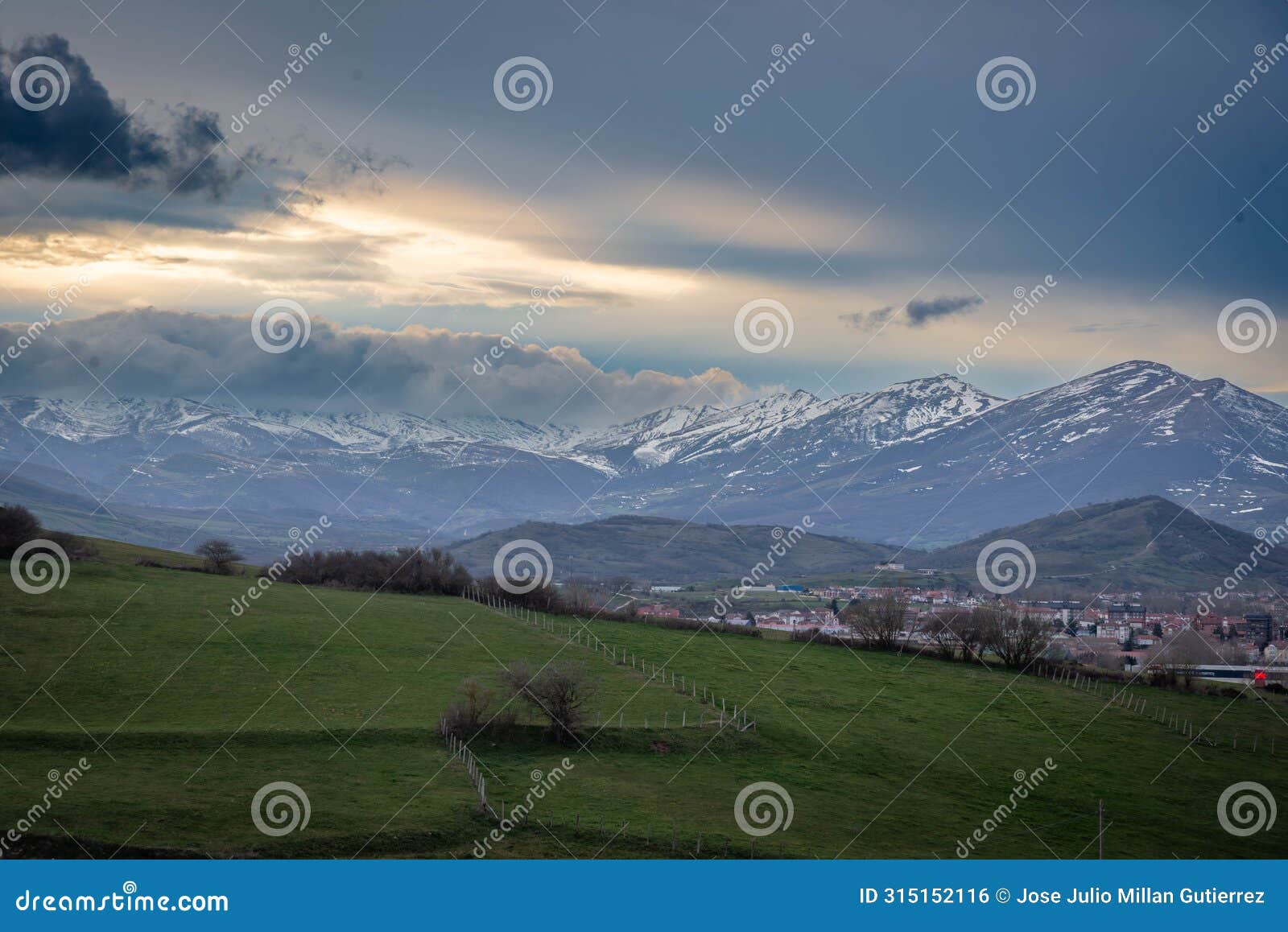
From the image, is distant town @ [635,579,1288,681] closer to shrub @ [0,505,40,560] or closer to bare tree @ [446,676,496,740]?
bare tree @ [446,676,496,740]

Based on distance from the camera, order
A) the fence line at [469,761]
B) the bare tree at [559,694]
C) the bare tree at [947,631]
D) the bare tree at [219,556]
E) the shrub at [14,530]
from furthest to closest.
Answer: the bare tree at [219,556], the bare tree at [947,631], the shrub at [14,530], the bare tree at [559,694], the fence line at [469,761]

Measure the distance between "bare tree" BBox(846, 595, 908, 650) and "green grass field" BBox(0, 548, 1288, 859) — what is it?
4.97 meters

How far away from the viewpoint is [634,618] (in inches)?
3905

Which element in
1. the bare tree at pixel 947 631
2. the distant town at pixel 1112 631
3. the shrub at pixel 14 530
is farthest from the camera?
the distant town at pixel 1112 631

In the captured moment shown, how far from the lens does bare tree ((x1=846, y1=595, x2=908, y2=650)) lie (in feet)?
305

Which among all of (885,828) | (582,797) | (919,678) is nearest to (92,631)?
(582,797)

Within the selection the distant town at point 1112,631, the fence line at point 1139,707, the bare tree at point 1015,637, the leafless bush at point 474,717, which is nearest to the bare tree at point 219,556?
the distant town at point 1112,631

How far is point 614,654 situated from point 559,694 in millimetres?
21355

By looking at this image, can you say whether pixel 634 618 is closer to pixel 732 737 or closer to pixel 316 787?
pixel 732 737

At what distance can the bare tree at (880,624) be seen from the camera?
305ft

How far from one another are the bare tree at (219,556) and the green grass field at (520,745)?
473 inches

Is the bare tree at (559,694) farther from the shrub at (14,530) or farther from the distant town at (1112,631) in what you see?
the shrub at (14,530)

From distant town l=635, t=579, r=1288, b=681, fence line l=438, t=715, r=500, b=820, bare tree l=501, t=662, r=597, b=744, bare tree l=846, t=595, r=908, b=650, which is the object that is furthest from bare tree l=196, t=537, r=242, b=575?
bare tree l=846, t=595, r=908, b=650

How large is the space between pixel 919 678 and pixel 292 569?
5830 cm
